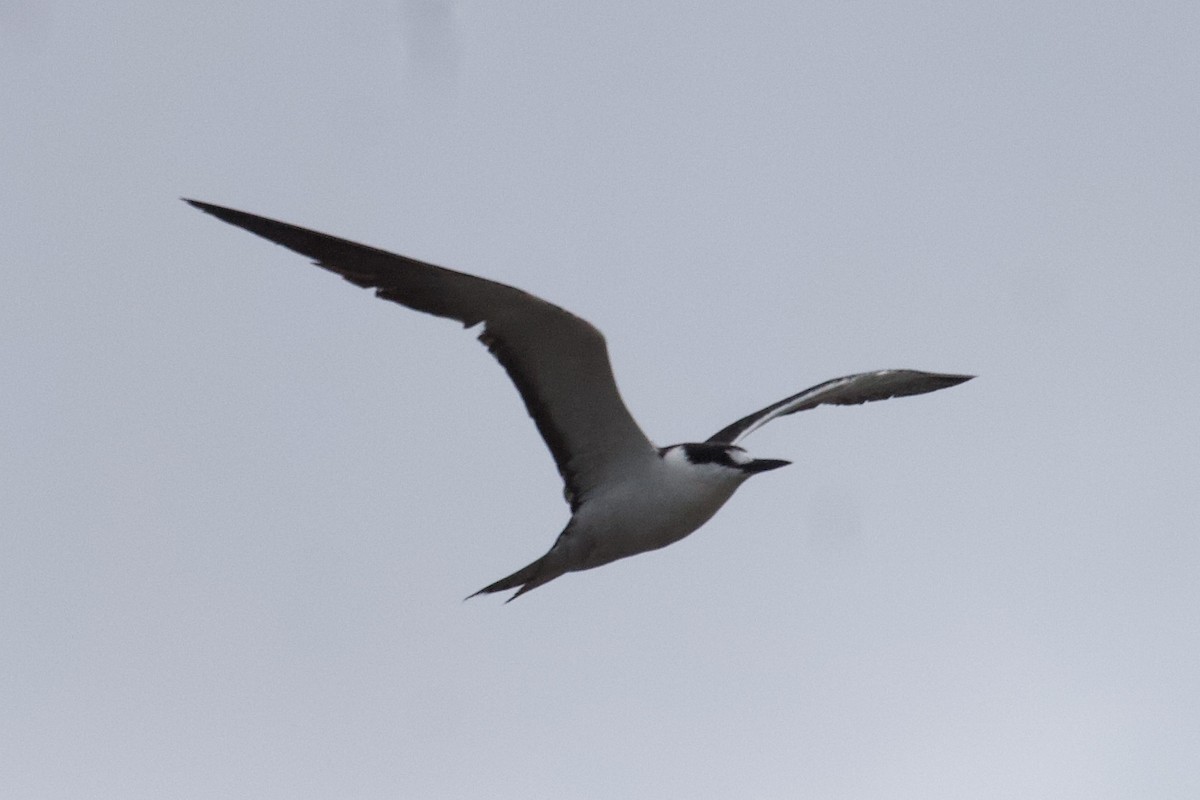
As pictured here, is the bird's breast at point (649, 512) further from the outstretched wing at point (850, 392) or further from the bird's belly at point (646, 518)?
the outstretched wing at point (850, 392)

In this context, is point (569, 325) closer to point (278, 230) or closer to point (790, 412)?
point (278, 230)

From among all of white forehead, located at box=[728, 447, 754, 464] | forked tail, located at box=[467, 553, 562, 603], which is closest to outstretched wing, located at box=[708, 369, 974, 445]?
white forehead, located at box=[728, 447, 754, 464]

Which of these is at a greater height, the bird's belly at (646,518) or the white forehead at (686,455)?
the white forehead at (686,455)

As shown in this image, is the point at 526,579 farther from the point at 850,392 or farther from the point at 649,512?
the point at 850,392

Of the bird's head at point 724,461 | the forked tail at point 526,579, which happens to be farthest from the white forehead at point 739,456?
the forked tail at point 526,579

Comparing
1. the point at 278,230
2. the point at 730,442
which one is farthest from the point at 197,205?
the point at 730,442

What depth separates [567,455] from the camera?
11.1 meters

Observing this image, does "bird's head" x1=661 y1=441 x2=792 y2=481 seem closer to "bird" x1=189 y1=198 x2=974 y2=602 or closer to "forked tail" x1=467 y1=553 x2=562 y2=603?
"bird" x1=189 y1=198 x2=974 y2=602

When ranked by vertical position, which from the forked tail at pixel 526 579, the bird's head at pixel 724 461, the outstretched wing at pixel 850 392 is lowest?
the forked tail at pixel 526 579

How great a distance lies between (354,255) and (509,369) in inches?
58.8

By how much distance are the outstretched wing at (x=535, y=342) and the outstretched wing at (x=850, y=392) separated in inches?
42.8

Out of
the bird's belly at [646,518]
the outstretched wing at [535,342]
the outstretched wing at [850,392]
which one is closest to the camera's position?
the outstretched wing at [535,342]

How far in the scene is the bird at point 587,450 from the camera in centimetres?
999

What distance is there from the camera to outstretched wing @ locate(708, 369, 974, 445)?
40.1 feet
